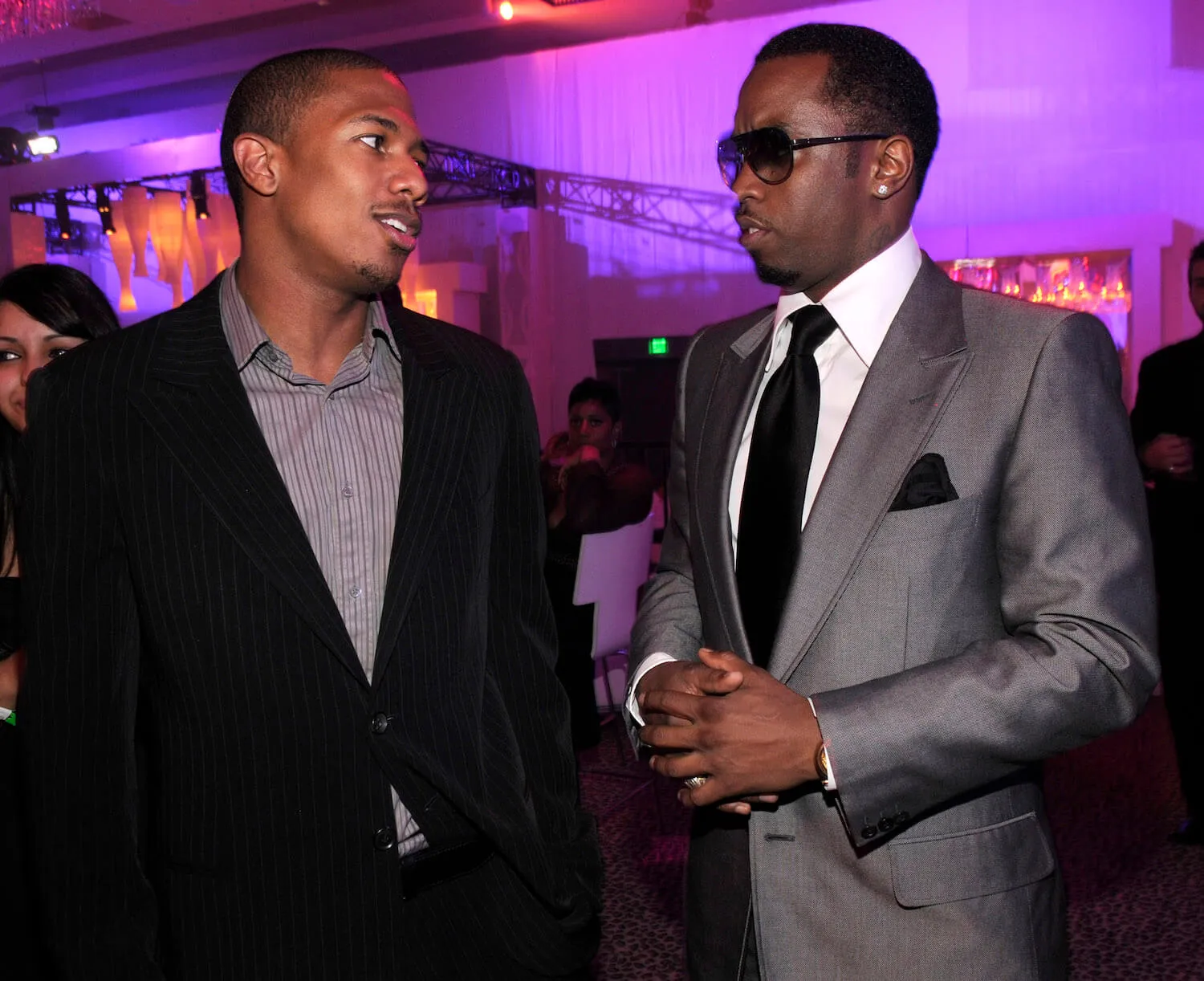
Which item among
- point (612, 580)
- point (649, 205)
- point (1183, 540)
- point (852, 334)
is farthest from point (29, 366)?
point (649, 205)

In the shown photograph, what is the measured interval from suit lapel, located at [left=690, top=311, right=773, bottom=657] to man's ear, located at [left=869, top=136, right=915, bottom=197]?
0.29 meters

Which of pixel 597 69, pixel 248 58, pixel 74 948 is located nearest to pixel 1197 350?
pixel 74 948

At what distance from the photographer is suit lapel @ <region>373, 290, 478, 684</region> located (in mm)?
1613

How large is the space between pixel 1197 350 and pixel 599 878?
3.51 metres

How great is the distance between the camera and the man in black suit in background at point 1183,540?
13.8 ft

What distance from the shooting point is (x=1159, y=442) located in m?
4.21

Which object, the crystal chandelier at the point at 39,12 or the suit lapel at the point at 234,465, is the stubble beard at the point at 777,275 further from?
the crystal chandelier at the point at 39,12

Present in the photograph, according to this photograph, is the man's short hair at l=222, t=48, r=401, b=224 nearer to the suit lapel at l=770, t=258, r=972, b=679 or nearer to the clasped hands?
the suit lapel at l=770, t=258, r=972, b=679

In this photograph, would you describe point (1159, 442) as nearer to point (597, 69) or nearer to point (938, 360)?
point (938, 360)

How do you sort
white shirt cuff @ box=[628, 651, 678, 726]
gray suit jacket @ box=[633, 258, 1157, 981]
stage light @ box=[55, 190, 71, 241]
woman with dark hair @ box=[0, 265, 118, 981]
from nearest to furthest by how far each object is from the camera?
gray suit jacket @ box=[633, 258, 1157, 981], white shirt cuff @ box=[628, 651, 678, 726], woman with dark hair @ box=[0, 265, 118, 981], stage light @ box=[55, 190, 71, 241]

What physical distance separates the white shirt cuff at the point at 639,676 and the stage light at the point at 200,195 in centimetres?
913

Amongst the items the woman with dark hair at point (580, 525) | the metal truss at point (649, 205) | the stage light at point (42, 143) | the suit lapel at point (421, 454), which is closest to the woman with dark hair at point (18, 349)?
the suit lapel at point (421, 454)

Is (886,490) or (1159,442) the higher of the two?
(886,490)

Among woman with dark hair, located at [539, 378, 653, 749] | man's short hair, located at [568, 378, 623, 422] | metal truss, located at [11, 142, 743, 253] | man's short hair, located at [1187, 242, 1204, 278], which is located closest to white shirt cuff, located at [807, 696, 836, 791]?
man's short hair, located at [1187, 242, 1204, 278]
